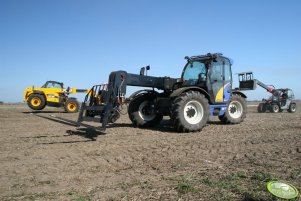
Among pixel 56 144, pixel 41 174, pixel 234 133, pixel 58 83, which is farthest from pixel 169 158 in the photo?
pixel 58 83

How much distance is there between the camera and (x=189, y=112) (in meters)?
9.81

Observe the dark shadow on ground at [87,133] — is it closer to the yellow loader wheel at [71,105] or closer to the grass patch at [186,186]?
the grass patch at [186,186]

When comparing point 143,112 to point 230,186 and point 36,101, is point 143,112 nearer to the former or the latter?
point 230,186

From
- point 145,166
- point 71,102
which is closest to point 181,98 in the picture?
point 145,166

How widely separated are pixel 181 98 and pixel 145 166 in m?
4.38

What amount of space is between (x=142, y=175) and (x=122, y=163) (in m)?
0.88

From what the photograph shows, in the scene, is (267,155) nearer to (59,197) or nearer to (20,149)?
(59,197)

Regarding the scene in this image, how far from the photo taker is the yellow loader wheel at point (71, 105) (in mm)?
20062

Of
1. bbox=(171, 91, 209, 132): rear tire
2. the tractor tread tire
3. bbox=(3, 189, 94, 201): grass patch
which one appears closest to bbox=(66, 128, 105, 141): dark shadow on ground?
bbox=(171, 91, 209, 132): rear tire

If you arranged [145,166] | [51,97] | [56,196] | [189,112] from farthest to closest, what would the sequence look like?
[51,97] < [189,112] < [145,166] < [56,196]

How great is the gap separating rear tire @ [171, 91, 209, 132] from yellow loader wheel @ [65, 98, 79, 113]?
39.6 ft

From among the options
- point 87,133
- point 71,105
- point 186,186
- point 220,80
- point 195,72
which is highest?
point 195,72

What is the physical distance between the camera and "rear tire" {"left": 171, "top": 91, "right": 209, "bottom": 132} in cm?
938

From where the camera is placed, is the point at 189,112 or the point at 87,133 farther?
the point at 189,112
